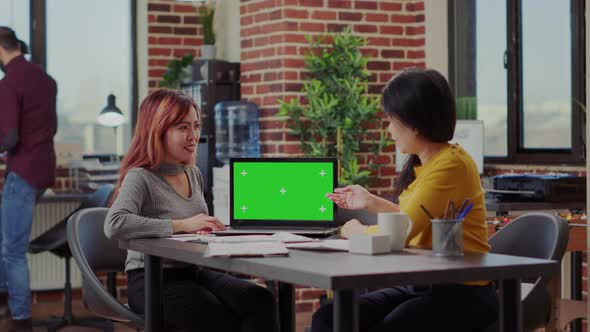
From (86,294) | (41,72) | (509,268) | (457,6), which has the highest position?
(457,6)

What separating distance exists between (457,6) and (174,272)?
12.8 ft

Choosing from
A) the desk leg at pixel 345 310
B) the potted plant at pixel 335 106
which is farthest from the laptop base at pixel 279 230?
the potted plant at pixel 335 106

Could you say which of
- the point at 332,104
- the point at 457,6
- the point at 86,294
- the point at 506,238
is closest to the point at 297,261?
the point at 506,238

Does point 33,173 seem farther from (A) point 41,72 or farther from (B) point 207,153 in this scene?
(B) point 207,153

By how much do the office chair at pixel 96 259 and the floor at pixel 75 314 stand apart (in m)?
2.07

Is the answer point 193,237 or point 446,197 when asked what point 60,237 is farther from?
point 446,197

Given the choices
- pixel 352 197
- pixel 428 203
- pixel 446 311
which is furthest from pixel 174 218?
pixel 446 311

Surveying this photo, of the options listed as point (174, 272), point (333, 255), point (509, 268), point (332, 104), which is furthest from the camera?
point (332, 104)

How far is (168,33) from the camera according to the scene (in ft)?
24.5

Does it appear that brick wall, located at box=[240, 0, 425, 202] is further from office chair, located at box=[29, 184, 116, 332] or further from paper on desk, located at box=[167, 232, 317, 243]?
paper on desk, located at box=[167, 232, 317, 243]

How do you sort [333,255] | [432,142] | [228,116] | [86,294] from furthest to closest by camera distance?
[228,116] < [86,294] < [432,142] < [333,255]

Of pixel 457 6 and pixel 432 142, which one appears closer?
pixel 432 142

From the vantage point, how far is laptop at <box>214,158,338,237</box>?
358 centimetres

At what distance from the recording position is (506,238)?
11.5 ft
